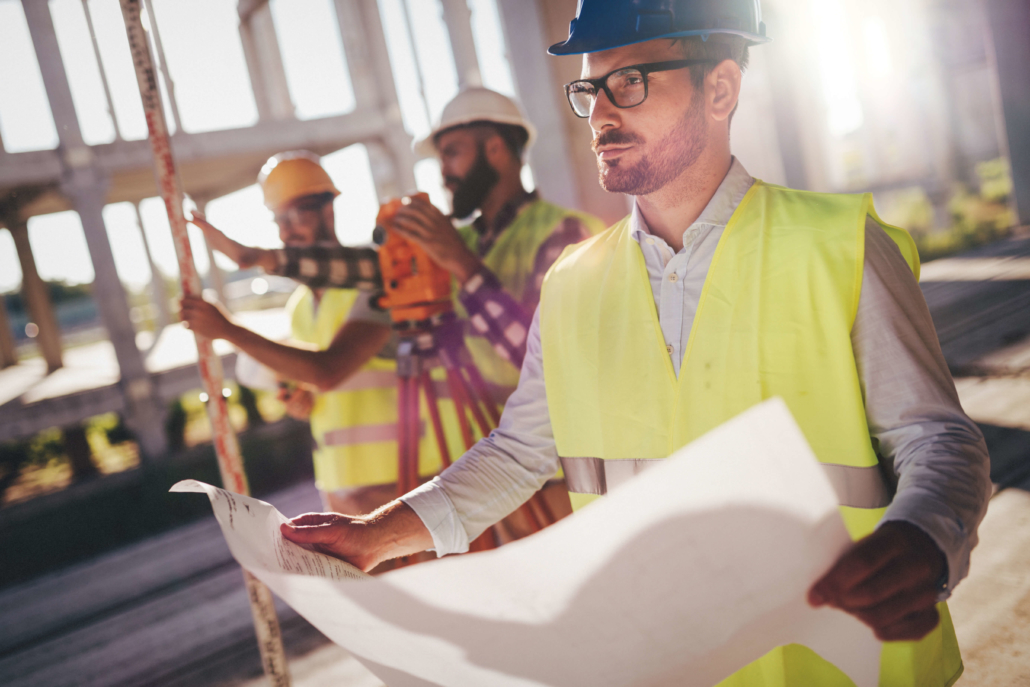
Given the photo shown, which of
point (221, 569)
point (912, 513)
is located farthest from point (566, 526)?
point (221, 569)

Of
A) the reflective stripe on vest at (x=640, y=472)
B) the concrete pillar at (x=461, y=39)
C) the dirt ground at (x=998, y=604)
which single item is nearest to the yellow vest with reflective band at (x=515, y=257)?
the reflective stripe on vest at (x=640, y=472)

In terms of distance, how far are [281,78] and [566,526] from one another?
8884mm

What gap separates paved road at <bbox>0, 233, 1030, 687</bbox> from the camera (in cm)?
194

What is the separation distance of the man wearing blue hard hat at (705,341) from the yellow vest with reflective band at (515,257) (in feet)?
2.50

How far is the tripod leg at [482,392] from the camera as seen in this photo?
1.95 meters

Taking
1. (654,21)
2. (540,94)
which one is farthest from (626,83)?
(540,94)

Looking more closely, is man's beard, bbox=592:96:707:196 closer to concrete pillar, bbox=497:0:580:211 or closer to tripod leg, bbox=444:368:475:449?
tripod leg, bbox=444:368:475:449

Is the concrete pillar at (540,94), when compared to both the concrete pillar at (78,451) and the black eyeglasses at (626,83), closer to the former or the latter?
the black eyeglasses at (626,83)

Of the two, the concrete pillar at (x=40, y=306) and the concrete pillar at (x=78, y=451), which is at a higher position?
the concrete pillar at (x=40, y=306)

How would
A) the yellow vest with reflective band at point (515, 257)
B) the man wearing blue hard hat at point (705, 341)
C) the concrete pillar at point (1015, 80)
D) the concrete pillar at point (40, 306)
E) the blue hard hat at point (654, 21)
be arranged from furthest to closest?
1. the concrete pillar at point (40, 306)
2. the concrete pillar at point (1015, 80)
3. the yellow vest with reflective band at point (515, 257)
4. the blue hard hat at point (654, 21)
5. the man wearing blue hard hat at point (705, 341)

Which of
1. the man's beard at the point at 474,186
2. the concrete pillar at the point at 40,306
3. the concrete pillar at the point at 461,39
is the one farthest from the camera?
the concrete pillar at the point at 40,306

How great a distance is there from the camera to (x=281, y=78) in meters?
8.24

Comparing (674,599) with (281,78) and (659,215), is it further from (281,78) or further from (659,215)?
(281,78)

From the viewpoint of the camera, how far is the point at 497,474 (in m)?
1.23
